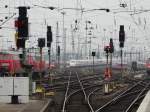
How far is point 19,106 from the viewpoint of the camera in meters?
23.9

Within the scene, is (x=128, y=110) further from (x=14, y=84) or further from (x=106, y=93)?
(x=106, y=93)

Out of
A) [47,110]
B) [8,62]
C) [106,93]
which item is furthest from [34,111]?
[8,62]

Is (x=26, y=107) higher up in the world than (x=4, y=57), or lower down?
lower down

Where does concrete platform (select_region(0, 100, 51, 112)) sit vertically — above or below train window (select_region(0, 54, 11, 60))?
below

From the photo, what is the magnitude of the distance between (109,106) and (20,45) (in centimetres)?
584

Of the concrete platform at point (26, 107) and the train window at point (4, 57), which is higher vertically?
the train window at point (4, 57)

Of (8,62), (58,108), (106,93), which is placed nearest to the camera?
(58,108)

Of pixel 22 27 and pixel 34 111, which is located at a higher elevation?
pixel 22 27

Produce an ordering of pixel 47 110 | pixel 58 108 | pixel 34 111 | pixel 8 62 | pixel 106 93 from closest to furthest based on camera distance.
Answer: pixel 34 111, pixel 47 110, pixel 58 108, pixel 106 93, pixel 8 62

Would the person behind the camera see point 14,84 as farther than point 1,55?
No

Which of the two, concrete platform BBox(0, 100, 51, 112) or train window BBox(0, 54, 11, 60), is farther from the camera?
train window BBox(0, 54, 11, 60)

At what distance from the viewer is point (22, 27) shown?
2397 cm

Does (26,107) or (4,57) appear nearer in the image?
(26,107)

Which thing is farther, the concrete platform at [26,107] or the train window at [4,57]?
the train window at [4,57]
